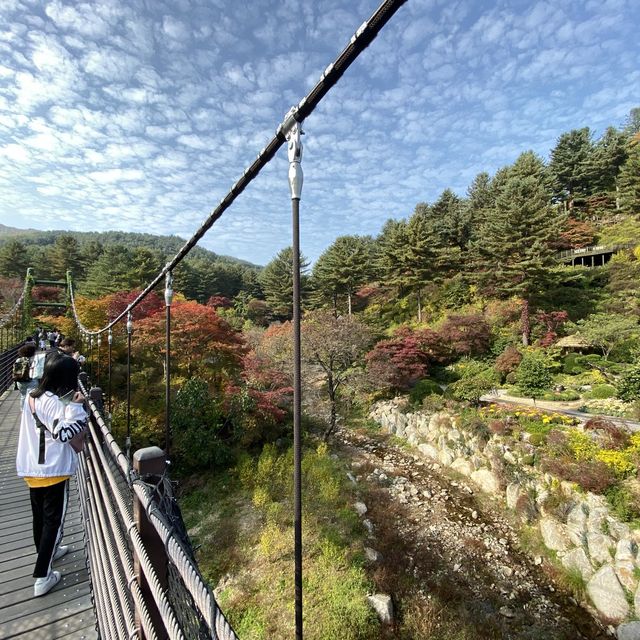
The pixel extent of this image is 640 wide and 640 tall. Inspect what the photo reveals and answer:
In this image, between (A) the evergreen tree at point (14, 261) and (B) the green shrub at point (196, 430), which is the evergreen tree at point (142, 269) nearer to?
(A) the evergreen tree at point (14, 261)

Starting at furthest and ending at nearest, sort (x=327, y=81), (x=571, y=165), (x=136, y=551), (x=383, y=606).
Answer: (x=571, y=165), (x=383, y=606), (x=327, y=81), (x=136, y=551)

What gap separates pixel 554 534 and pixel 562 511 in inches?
17.8

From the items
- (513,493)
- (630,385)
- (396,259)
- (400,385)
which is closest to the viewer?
(513,493)

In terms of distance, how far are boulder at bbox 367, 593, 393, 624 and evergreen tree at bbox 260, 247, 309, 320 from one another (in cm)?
1787

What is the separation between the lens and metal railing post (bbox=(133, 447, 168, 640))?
114cm

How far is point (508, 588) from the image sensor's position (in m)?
5.46

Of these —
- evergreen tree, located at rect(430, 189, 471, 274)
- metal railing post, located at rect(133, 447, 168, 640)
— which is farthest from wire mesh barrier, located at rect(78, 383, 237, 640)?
evergreen tree, located at rect(430, 189, 471, 274)

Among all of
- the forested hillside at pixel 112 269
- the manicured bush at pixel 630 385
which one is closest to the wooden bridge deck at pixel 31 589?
the manicured bush at pixel 630 385

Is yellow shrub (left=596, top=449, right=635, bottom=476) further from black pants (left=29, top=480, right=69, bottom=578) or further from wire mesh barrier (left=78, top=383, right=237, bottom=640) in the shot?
black pants (left=29, top=480, right=69, bottom=578)

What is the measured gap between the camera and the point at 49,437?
2.08 metres

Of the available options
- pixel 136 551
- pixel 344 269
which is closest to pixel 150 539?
pixel 136 551

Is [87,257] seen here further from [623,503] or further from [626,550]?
[626,550]

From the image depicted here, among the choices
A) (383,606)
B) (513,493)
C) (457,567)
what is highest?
(513,493)

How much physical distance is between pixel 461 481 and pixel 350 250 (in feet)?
50.4
